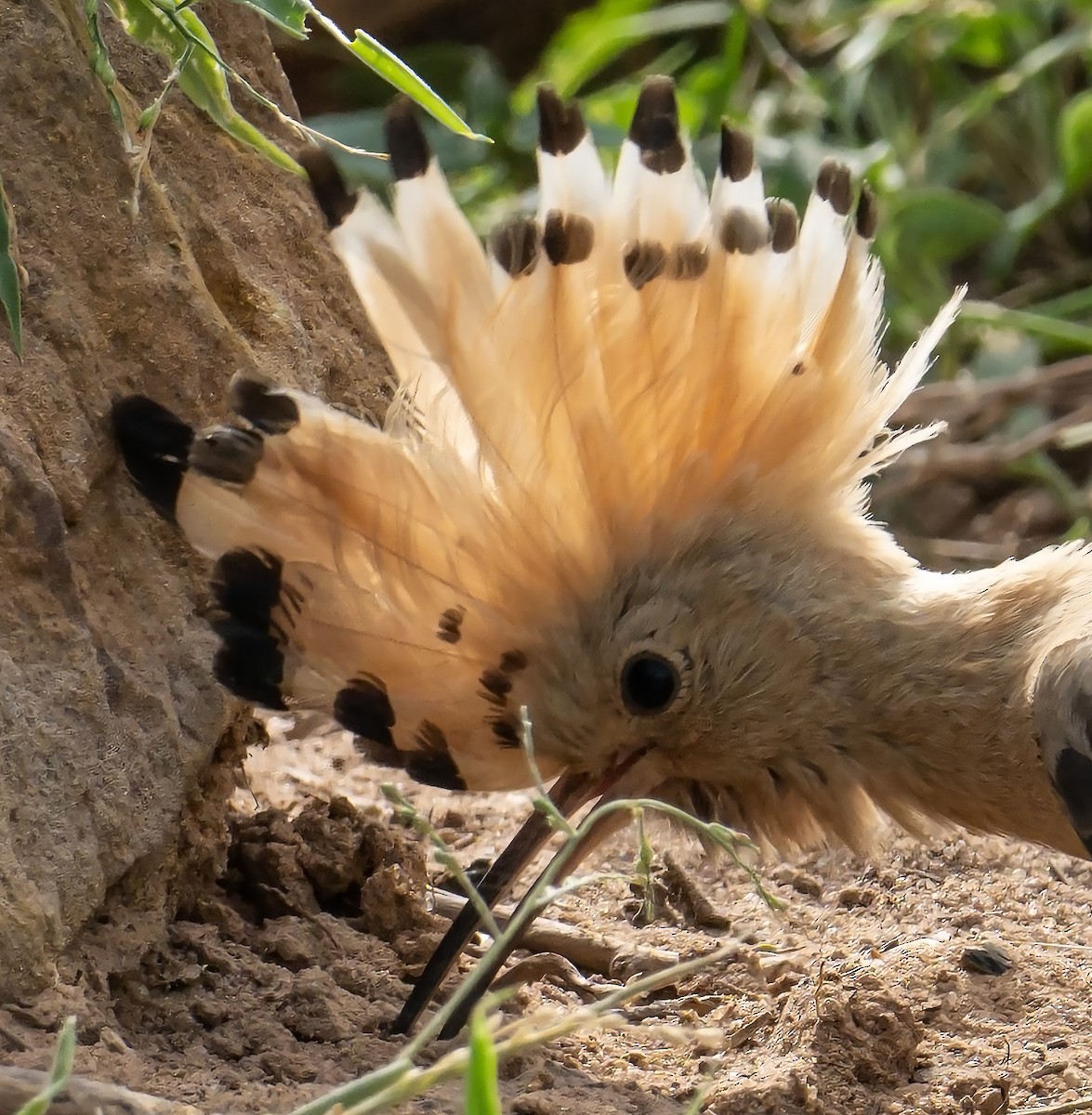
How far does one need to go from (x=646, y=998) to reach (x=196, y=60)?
1.50 meters

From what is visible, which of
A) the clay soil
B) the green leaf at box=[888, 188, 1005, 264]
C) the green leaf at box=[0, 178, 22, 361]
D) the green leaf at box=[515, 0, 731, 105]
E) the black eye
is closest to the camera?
the green leaf at box=[0, 178, 22, 361]

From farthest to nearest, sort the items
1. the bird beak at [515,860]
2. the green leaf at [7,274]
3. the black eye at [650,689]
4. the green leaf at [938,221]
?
the green leaf at [938,221] → the black eye at [650,689] → the bird beak at [515,860] → the green leaf at [7,274]

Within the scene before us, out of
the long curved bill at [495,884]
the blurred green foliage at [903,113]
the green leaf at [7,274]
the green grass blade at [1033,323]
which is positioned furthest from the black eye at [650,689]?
the green grass blade at [1033,323]

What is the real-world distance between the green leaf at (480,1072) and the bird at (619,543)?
2.80 ft

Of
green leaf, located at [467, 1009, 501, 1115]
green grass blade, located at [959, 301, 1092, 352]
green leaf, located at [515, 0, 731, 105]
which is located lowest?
green leaf, located at [467, 1009, 501, 1115]

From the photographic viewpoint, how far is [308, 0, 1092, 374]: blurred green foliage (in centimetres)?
564

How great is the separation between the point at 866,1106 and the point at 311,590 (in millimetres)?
1008

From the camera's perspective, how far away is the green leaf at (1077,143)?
5.55 m

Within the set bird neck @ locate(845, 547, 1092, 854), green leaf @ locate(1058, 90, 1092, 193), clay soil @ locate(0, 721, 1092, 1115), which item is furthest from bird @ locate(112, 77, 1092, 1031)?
green leaf @ locate(1058, 90, 1092, 193)

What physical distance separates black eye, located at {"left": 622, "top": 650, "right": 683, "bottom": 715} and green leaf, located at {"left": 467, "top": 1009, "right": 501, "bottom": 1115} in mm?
1011

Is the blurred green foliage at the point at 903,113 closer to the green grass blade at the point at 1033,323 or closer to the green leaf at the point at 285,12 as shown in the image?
the green grass blade at the point at 1033,323

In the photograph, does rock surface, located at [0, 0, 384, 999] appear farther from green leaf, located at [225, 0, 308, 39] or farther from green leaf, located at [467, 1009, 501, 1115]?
green leaf, located at [467, 1009, 501, 1115]

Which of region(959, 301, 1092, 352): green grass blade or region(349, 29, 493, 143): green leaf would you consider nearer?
region(349, 29, 493, 143): green leaf

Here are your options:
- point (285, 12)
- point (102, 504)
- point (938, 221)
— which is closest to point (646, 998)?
point (102, 504)
